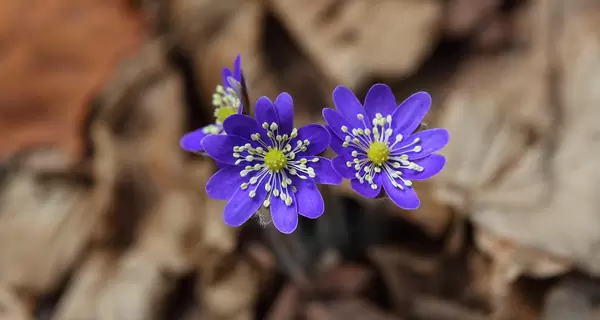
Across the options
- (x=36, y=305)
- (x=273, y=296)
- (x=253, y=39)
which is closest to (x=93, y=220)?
(x=36, y=305)

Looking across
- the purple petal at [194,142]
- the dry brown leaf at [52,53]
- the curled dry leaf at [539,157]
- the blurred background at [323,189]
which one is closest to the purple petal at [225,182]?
the purple petal at [194,142]

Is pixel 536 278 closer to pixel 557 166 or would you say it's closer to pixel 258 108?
pixel 557 166

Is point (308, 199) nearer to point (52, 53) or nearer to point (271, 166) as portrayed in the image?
point (271, 166)

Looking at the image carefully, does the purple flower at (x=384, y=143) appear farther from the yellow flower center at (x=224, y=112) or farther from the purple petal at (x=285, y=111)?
the yellow flower center at (x=224, y=112)

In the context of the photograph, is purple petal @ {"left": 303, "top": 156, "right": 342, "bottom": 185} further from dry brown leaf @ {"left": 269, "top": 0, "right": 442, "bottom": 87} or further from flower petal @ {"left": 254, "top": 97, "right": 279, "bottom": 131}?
dry brown leaf @ {"left": 269, "top": 0, "right": 442, "bottom": 87}

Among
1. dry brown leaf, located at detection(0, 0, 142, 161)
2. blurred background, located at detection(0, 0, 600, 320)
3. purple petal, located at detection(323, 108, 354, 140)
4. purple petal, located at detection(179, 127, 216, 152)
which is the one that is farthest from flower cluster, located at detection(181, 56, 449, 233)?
dry brown leaf, located at detection(0, 0, 142, 161)

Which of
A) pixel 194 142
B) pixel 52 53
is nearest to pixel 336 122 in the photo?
pixel 194 142
